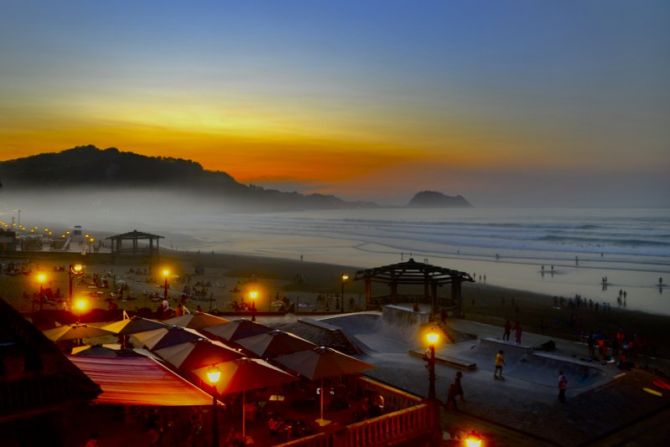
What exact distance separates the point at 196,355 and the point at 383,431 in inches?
179

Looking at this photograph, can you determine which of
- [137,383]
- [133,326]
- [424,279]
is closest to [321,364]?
[137,383]

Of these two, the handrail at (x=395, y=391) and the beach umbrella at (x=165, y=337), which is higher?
the beach umbrella at (x=165, y=337)

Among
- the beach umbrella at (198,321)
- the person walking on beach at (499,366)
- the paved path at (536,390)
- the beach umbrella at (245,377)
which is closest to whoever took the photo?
the beach umbrella at (245,377)

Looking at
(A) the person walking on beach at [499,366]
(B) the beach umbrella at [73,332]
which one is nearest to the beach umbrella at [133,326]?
(B) the beach umbrella at [73,332]

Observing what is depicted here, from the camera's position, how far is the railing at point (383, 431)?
360 inches

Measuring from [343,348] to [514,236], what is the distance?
277ft

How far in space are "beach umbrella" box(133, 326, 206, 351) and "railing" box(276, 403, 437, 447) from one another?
17.5 ft

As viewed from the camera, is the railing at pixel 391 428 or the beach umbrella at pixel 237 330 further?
the beach umbrella at pixel 237 330

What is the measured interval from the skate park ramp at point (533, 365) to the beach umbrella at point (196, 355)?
32.8 feet

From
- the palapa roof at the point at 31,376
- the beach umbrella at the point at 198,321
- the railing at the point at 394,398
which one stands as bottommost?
the railing at the point at 394,398

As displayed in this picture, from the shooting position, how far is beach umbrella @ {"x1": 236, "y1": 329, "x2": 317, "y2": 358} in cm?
1338

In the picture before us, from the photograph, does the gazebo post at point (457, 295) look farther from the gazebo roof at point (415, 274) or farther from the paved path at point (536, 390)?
the paved path at point (536, 390)

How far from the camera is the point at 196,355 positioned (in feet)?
39.5

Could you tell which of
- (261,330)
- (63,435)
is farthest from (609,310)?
(63,435)
